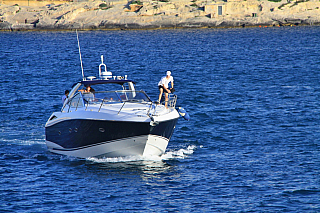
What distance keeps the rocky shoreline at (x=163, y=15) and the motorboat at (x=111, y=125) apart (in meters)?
107

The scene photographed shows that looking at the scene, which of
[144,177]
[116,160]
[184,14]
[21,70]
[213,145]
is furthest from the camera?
[184,14]

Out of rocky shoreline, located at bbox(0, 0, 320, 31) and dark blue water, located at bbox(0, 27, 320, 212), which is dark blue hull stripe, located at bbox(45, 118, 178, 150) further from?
rocky shoreline, located at bbox(0, 0, 320, 31)

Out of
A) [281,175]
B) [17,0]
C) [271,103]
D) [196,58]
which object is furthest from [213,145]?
[17,0]

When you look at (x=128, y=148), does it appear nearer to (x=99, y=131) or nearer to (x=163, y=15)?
(x=99, y=131)

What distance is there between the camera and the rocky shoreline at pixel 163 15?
121 m

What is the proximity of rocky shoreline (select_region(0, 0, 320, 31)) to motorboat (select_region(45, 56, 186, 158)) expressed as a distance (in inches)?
4212

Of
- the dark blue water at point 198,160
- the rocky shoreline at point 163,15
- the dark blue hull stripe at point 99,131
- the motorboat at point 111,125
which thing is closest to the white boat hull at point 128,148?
the motorboat at point 111,125

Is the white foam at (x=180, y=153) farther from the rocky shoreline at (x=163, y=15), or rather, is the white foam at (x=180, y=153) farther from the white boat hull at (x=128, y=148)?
the rocky shoreline at (x=163, y=15)

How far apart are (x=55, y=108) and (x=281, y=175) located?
15660 mm

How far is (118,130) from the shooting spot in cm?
1456

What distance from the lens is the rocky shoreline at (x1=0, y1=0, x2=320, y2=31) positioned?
4779 inches

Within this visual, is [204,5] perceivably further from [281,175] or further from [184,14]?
[281,175]

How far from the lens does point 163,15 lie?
122000 millimetres

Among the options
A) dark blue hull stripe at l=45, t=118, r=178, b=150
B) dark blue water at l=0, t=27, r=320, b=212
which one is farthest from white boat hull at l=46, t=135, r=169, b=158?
dark blue water at l=0, t=27, r=320, b=212
